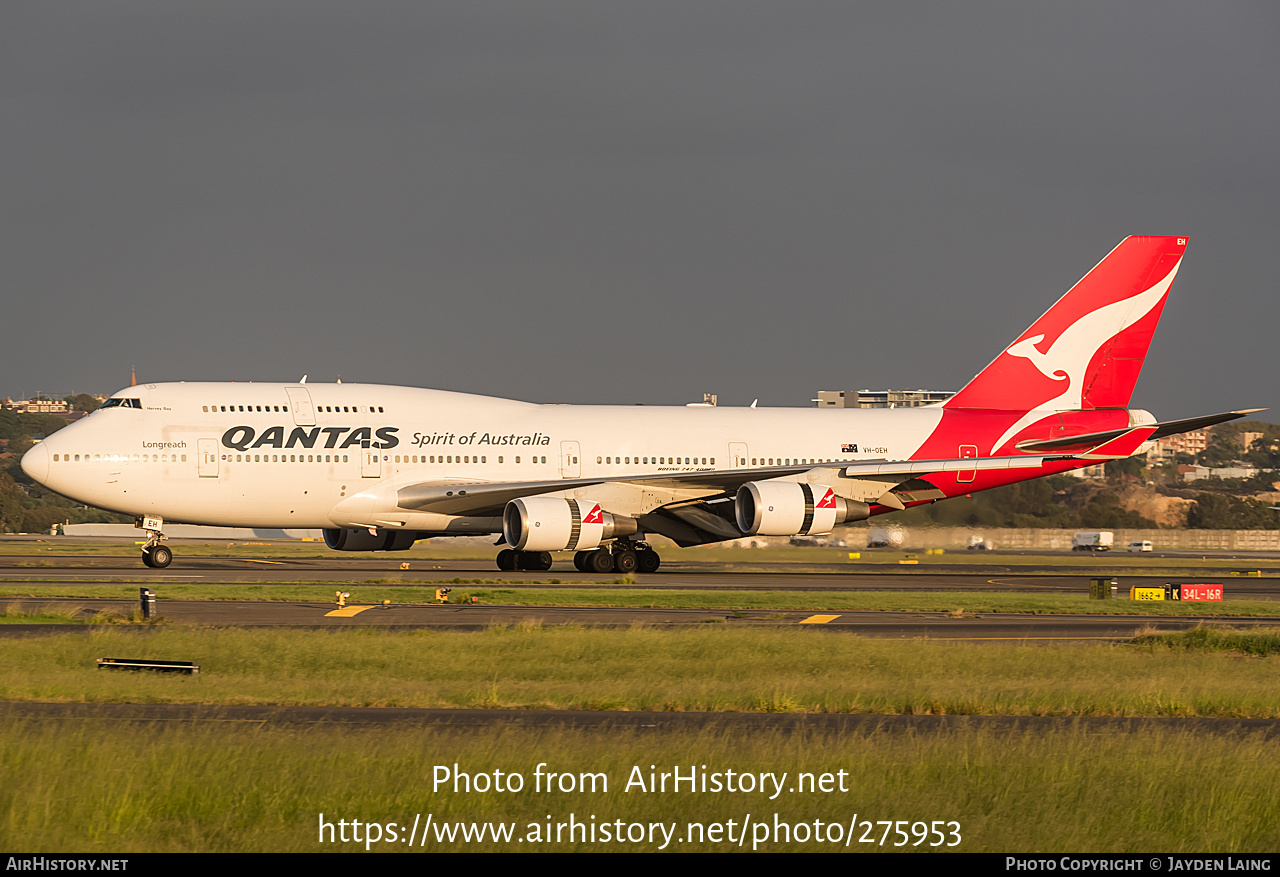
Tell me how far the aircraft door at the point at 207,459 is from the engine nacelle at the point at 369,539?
5.19m

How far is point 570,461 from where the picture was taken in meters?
44.2

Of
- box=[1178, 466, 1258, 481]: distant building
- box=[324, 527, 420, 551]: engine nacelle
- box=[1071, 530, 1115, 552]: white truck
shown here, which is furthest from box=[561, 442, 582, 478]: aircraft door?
box=[1178, 466, 1258, 481]: distant building

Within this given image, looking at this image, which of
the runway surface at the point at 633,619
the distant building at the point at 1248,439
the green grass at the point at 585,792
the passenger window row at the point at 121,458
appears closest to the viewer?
the green grass at the point at 585,792

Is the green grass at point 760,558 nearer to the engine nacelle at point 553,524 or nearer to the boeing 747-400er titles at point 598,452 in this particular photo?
the boeing 747-400er titles at point 598,452

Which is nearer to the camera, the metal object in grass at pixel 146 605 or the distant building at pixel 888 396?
the metal object in grass at pixel 146 605

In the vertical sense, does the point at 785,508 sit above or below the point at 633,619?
above

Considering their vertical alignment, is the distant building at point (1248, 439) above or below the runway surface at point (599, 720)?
above

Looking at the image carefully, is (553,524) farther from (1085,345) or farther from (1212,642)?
(1085,345)

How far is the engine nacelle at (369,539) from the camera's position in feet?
146

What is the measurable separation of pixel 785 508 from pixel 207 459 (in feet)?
55.4

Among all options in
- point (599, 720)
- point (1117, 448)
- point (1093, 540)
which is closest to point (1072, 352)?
point (1117, 448)

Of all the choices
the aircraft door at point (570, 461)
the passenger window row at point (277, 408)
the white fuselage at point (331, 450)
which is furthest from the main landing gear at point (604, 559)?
the passenger window row at point (277, 408)

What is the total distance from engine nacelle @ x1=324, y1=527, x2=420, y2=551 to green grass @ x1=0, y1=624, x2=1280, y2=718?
21046 millimetres

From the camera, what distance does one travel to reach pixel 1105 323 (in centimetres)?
4891
